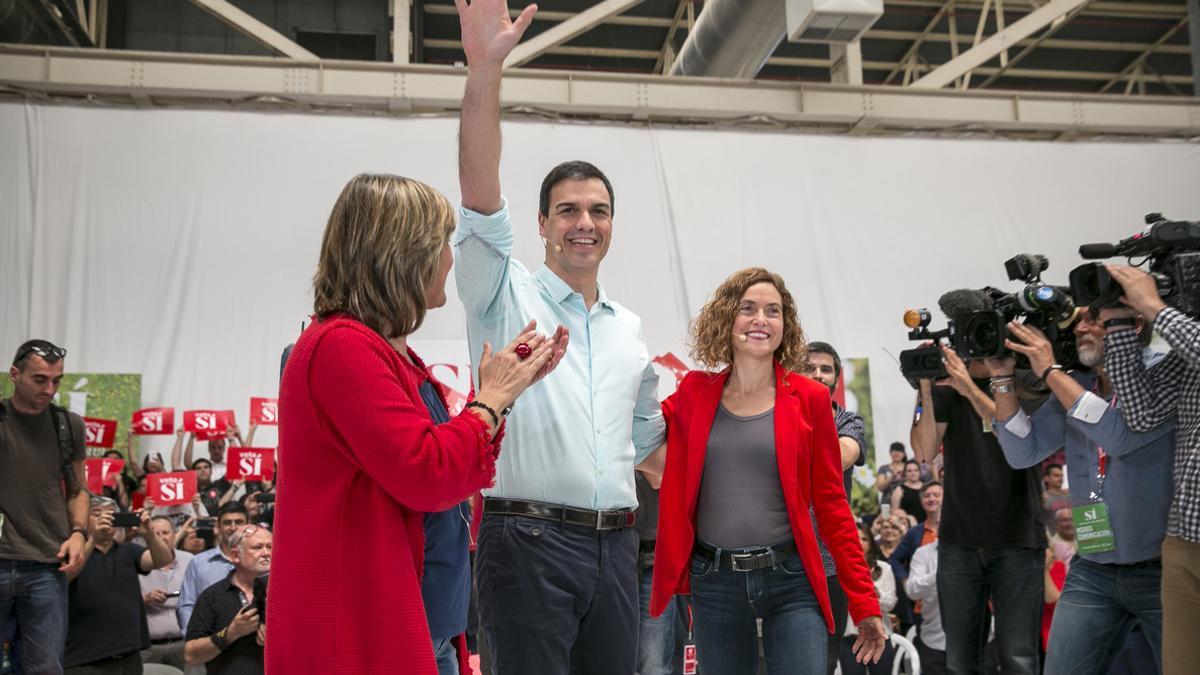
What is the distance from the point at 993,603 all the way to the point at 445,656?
299cm

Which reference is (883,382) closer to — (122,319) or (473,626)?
(473,626)

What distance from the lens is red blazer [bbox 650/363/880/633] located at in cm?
279

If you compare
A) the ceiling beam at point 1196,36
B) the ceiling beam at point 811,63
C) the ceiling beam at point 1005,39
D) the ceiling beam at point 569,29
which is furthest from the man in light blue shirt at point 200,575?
the ceiling beam at point 1196,36

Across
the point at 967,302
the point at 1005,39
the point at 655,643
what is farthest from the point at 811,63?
the point at 655,643

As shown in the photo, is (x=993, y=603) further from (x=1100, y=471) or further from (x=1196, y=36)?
(x=1196, y=36)

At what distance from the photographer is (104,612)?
5523 mm

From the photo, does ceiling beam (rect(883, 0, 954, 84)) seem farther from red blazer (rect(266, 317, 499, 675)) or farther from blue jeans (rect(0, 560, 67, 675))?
red blazer (rect(266, 317, 499, 675))

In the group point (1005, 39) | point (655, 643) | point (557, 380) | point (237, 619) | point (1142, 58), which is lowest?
point (655, 643)

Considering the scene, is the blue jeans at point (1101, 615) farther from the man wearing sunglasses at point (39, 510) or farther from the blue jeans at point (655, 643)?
the man wearing sunglasses at point (39, 510)

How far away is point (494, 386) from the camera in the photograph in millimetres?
1801

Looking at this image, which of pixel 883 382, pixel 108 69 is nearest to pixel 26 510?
pixel 108 69

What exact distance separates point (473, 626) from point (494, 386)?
387 centimetres

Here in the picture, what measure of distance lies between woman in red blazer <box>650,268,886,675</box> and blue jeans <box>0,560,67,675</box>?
11.6 ft

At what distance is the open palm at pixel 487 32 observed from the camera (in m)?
2.02
